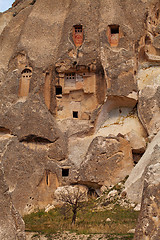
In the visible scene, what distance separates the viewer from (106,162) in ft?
59.6

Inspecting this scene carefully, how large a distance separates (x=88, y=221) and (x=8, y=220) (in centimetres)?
610

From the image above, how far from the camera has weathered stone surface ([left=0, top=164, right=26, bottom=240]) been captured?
7.62 metres

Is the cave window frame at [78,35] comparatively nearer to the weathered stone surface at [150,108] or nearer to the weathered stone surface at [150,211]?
the weathered stone surface at [150,108]

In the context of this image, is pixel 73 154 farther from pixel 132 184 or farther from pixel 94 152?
pixel 132 184

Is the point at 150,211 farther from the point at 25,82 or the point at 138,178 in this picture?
the point at 25,82

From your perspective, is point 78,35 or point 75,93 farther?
point 78,35

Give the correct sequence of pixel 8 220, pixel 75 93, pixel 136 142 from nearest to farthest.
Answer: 1. pixel 8 220
2. pixel 136 142
3. pixel 75 93

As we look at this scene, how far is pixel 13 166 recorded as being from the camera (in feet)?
60.3

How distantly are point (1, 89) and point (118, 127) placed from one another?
7.93 meters

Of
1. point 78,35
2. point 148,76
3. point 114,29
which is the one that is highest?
point 114,29

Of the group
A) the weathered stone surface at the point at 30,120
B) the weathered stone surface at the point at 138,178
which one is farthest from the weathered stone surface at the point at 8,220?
the weathered stone surface at the point at 30,120

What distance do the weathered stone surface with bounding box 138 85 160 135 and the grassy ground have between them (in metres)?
5.44

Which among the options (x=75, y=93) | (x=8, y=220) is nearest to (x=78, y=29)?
(x=75, y=93)

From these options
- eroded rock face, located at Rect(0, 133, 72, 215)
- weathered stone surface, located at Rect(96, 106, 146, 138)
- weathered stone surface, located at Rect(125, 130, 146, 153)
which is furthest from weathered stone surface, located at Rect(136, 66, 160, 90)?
eroded rock face, located at Rect(0, 133, 72, 215)
